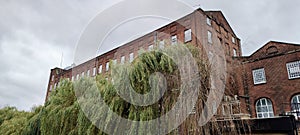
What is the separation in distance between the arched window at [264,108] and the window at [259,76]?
1452 millimetres

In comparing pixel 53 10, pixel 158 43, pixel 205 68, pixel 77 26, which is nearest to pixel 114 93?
pixel 158 43

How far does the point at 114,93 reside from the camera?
6.84 m

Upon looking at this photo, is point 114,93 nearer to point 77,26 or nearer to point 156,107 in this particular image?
point 156,107

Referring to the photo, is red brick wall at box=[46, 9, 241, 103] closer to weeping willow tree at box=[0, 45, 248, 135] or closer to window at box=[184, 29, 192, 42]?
window at box=[184, 29, 192, 42]

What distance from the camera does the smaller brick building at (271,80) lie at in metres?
16.1

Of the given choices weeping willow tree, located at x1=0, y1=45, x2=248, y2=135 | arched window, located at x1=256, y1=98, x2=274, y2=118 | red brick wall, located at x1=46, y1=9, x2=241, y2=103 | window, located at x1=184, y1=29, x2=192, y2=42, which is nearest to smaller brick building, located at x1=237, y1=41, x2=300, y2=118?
arched window, located at x1=256, y1=98, x2=274, y2=118

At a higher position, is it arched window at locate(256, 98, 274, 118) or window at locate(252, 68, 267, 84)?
window at locate(252, 68, 267, 84)

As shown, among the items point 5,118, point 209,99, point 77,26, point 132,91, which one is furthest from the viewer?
point 5,118

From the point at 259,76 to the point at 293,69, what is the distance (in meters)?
2.39

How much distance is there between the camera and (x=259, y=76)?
17938 mm

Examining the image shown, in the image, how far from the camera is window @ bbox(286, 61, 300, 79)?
16.0 meters

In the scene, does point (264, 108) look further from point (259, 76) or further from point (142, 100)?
point (142, 100)

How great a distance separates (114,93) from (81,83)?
252cm

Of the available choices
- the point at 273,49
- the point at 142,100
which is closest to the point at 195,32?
the point at 273,49
